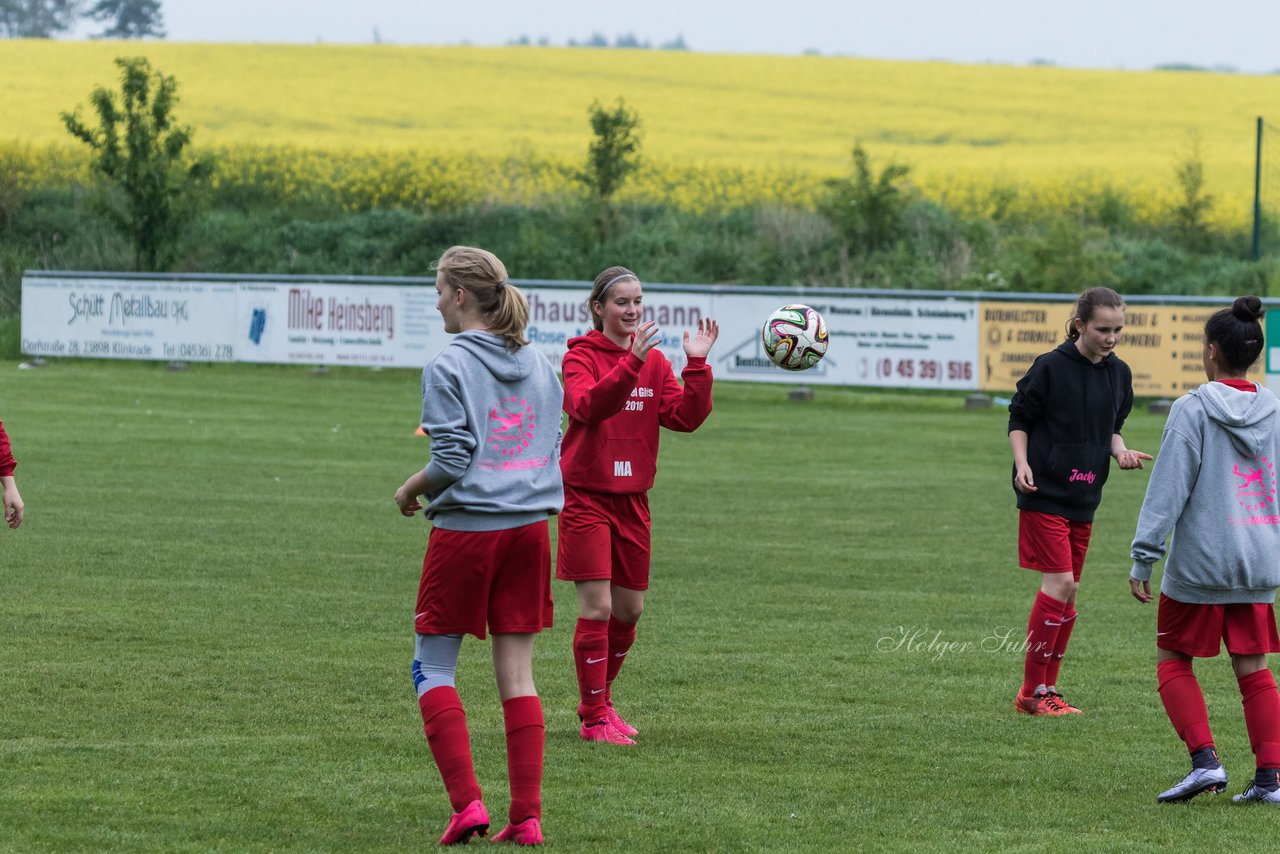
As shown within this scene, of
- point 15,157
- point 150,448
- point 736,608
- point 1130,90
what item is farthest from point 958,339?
point 1130,90

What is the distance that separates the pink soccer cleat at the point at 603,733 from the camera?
703 centimetres

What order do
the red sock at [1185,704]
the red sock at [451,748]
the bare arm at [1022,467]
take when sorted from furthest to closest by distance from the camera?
the bare arm at [1022,467] < the red sock at [1185,704] < the red sock at [451,748]

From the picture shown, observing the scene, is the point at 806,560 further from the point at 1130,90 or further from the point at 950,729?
the point at 1130,90

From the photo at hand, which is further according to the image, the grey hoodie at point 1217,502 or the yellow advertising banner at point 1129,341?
the yellow advertising banner at point 1129,341

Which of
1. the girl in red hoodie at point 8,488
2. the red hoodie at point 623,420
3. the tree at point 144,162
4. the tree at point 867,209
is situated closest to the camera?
the red hoodie at point 623,420

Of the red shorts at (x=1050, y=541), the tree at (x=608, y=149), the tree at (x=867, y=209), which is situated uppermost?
the tree at (x=608, y=149)

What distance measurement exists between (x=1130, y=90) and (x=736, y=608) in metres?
57.8

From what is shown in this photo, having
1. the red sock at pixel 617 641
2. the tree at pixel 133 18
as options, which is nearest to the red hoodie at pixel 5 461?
the red sock at pixel 617 641

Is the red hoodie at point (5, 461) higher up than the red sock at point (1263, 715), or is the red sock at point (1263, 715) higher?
the red hoodie at point (5, 461)

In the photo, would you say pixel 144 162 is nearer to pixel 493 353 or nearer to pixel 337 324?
pixel 337 324

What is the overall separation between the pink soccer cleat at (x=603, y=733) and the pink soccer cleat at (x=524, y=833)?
1.68 metres

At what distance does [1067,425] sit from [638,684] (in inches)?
90.6

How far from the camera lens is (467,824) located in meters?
5.27

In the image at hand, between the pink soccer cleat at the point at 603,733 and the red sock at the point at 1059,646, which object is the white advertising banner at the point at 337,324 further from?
the pink soccer cleat at the point at 603,733
